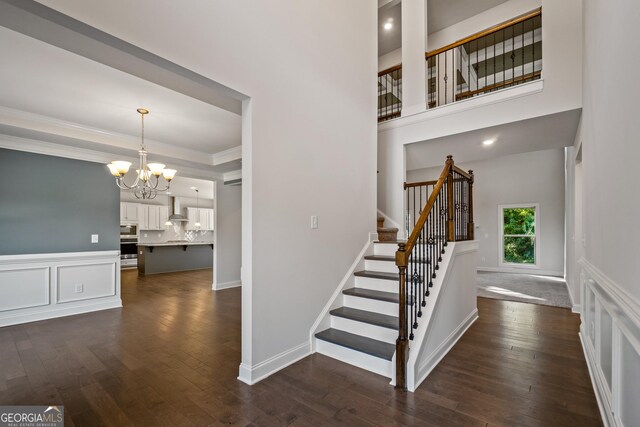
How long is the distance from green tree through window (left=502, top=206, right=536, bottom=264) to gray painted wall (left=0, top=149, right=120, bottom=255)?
32.8 ft

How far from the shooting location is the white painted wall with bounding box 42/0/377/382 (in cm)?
200

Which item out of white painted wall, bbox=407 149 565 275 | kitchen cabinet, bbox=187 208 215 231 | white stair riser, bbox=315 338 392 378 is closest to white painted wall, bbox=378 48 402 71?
white painted wall, bbox=407 149 565 275

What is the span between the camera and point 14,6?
1406mm

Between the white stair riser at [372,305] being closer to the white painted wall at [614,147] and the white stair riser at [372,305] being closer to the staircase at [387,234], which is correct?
the staircase at [387,234]

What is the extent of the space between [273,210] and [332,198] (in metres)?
0.91

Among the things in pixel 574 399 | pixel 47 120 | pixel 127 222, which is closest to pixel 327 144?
pixel 574 399

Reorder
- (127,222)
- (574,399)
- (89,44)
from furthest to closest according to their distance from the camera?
(127,222) < (574,399) < (89,44)

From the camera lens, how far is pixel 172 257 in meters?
8.58

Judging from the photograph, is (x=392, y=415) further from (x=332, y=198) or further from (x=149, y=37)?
(x=149, y=37)

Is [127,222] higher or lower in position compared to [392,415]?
higher

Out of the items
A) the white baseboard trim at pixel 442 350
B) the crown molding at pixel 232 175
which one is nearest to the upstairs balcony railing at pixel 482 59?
the white baseboard trim at pixel 442 350

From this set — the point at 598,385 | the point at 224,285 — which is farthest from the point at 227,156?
the point at 598,385

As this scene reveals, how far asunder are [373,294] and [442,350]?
2.78 ft

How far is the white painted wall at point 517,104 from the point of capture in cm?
347
